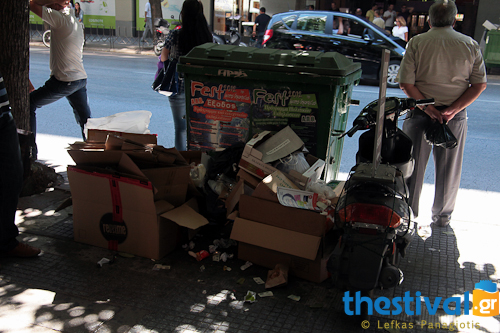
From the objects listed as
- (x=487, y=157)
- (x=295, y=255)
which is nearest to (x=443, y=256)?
(x=295, y=255)

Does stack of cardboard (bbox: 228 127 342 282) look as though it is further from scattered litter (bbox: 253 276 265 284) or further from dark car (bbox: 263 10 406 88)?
dark car (bbox: 263 10 406 88)

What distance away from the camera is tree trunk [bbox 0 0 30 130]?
14.6ft

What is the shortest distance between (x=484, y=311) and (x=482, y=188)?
9.11 feet

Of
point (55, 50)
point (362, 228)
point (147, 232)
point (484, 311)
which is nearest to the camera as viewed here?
point (362, 228)

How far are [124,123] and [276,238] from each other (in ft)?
6.21

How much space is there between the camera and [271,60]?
4.07 m

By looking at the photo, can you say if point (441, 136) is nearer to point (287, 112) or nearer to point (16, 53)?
point (287, 112)

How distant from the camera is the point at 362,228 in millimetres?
2727

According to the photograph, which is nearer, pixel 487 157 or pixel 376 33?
pixel 487 157

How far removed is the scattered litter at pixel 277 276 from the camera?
10.7 feet

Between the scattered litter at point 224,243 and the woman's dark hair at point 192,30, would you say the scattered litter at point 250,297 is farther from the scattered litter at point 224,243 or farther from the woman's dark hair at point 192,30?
the woman's dark hair at point 192,30

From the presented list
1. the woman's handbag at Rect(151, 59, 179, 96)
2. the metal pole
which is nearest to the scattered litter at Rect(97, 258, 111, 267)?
the metal pole

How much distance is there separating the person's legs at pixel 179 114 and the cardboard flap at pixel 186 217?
178 centimetres

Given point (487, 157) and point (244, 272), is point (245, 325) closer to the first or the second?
point (244, 272)
